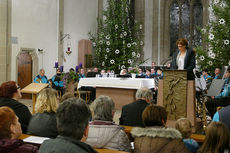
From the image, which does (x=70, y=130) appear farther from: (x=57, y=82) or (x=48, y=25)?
(x=48, y=25)

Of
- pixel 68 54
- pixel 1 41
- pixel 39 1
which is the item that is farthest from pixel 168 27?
pixel 1 41

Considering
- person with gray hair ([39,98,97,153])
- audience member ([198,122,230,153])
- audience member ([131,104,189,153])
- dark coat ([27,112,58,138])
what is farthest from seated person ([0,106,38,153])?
audience member ([198,122,230,153])

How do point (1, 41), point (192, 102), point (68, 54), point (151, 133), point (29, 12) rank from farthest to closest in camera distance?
point (68, 54) → point (29, 12) → point (1, 41) → point (192, 102) → point (151, 133)

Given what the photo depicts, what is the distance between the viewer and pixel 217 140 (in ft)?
7.95

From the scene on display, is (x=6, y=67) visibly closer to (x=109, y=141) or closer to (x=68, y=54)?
(x=68, y=54)

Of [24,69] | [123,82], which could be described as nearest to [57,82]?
[24,69]

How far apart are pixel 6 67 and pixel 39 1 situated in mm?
3874

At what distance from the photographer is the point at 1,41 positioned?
12.4 meters

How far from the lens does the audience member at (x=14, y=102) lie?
3.83m

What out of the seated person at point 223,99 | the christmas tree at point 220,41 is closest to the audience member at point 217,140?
the seated person at point 223,99

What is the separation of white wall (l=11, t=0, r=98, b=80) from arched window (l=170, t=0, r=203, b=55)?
16.6 ft

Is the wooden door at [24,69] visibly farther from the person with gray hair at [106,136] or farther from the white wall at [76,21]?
the person with gray hair at [106,136]

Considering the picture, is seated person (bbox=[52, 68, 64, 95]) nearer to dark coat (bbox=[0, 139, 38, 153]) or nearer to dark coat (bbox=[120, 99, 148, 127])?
dark coat (bbox=[120, 99, 148, 127])

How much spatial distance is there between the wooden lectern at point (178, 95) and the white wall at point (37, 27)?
9.16 meters
